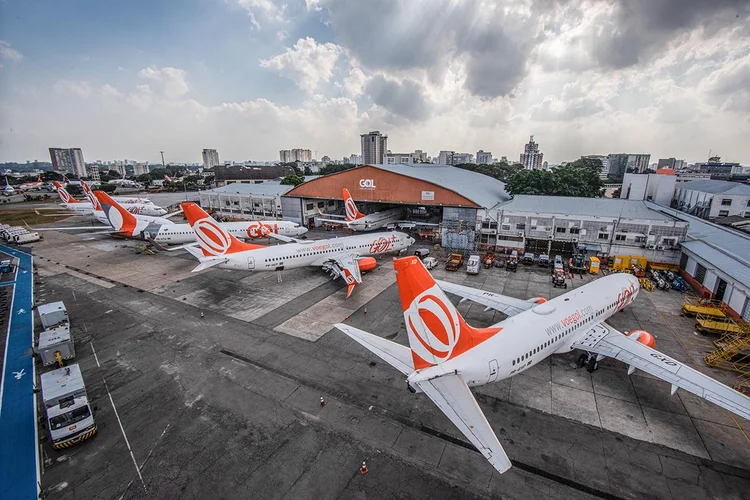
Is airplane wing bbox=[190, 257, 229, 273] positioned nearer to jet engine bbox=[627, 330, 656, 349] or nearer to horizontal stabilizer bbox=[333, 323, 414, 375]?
horizontal stabilizer bbox=[333, 323, 414, 375]

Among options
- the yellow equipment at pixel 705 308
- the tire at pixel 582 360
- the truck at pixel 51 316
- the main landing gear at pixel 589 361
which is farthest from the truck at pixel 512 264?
the truck at pixel 51 316

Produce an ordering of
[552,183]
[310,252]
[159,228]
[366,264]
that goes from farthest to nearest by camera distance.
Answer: [552,183], [159,228], [366,264], [310,252]

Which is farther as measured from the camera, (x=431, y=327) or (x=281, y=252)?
(x=281, y=252)

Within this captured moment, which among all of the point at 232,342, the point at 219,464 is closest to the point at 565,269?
the point at 232,342

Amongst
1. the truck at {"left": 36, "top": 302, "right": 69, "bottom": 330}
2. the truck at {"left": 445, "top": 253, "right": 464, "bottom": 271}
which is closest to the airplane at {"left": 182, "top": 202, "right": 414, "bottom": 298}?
the truck at {"left": 445, "top": 253, "right": 464, "bottom": 271}

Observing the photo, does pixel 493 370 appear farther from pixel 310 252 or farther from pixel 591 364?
pixel 310 252

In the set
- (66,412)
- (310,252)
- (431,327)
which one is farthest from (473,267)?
(66,412)
